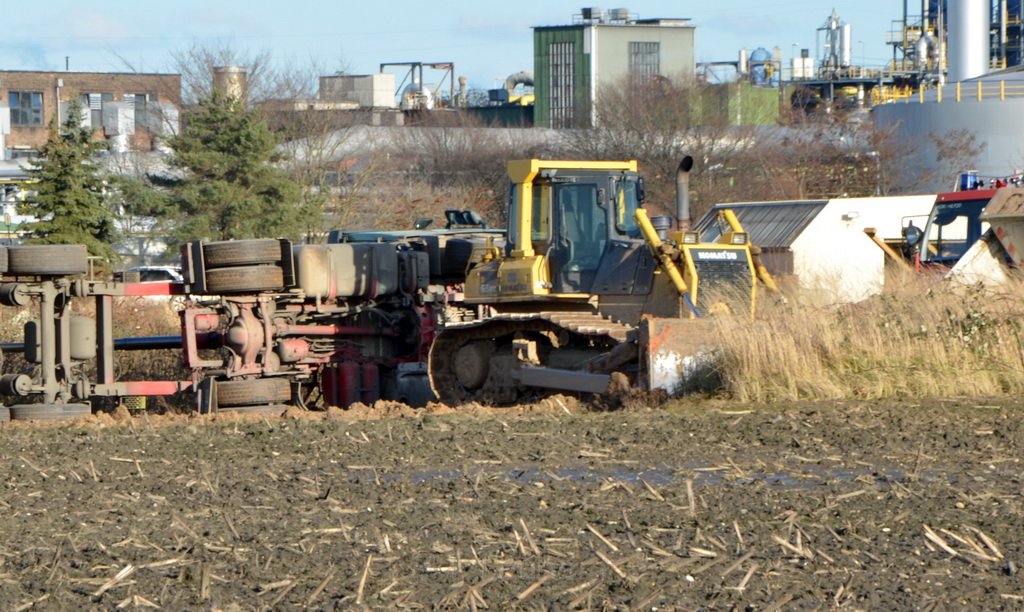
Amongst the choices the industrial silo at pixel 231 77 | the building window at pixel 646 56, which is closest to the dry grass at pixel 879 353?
the industrial silo at pixel 231 77

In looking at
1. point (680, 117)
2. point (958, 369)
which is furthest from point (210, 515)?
point (680, 117)

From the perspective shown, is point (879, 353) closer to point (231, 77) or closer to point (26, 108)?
point (231, 77)

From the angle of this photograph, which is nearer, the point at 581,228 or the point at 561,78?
the point at 581,228

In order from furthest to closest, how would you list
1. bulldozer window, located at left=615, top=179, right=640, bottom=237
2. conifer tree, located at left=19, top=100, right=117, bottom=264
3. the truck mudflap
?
1. conifer tree, located at left=19, top=100, right=117, bottom=264
2. bulldozer window, located at left=615, top=179, right=640, bottom=237
3. the truck mudflap

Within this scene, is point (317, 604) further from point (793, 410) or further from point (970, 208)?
point (970, 208)

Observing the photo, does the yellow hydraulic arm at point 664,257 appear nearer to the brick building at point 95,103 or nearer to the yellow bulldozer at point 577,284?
the yellow bulldozer at point 577,284

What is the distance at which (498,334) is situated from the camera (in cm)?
1608

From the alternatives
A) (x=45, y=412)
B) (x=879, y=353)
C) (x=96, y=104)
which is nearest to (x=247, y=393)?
(x=45, y=412)

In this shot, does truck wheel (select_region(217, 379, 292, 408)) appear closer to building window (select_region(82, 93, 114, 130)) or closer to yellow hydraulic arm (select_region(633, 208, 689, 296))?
yellow hydraulic arm (select_region(633, 208, 689, 296))

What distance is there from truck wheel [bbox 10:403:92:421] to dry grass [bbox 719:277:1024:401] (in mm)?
6375

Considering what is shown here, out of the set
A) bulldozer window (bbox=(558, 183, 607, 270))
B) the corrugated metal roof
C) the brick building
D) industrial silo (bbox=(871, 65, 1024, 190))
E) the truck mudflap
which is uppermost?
the brick building

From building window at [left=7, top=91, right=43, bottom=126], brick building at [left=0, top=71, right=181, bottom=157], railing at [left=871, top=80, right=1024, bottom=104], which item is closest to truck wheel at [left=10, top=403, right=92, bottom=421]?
railing at [left=871, top=80, right=1024, bottom=104]

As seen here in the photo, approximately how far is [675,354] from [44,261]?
651 centimetres

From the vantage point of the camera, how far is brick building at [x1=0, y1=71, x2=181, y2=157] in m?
56.5
